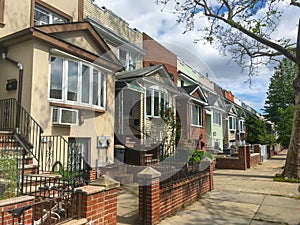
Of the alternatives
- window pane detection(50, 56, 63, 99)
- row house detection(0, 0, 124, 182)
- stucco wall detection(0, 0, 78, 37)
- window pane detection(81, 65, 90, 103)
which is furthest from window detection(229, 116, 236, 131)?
stucco wall detection(0, 0, 78, 37)

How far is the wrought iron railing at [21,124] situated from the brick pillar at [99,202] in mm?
3723

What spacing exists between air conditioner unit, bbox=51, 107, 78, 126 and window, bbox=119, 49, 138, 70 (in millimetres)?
7329

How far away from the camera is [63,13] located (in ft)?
39.6

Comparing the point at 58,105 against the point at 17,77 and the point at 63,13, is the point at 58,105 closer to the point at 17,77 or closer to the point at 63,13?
the point at 17,77

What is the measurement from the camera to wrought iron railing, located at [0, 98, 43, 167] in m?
7.61

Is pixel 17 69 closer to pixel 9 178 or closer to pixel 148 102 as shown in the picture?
pixel 9 178

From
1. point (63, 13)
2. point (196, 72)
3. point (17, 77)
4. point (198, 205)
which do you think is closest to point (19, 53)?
point (17, 77)

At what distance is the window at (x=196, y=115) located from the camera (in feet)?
68.6

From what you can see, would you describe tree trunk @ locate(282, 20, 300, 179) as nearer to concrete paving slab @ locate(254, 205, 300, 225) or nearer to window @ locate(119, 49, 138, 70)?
concrete paving slab @ locate(254, 205, 300, 225)

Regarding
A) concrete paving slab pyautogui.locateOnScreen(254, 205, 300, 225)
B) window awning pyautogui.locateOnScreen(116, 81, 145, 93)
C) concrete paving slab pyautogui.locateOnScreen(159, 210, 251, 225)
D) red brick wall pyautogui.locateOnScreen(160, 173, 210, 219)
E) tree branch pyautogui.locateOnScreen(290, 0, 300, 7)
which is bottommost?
concrete paving slab pyautogui.locateOnScreen(254, 205, 300, 225)

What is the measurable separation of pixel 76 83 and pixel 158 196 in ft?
18.3

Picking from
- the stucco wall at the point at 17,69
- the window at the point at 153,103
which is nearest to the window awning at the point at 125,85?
the window at the point at 153,103

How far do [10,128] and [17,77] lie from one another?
167cm

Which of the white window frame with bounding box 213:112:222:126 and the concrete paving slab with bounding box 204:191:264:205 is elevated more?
the white window frame with bounding box 213:112:222:126
